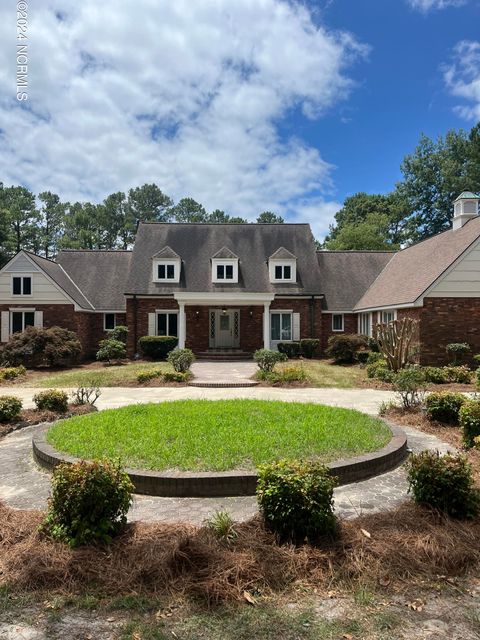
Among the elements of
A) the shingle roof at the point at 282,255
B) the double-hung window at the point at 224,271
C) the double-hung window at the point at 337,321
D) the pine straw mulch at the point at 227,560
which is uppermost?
the shingle roof at the point at 282,255

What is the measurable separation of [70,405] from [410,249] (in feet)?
69.6

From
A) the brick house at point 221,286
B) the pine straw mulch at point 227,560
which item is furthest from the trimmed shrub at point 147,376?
the pine straw mulch at point 227,560

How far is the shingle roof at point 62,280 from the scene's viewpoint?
912 inches

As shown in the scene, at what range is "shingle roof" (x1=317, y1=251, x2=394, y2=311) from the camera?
2500 cm

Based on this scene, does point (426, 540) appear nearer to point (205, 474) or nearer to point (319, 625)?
point (319, 625)

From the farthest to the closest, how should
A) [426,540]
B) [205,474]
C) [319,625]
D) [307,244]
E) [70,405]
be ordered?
[307,244] → [70,405] → [205,474] → [426,540] → [319,625]

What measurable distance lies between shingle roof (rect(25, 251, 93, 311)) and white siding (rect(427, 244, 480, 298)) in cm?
1790

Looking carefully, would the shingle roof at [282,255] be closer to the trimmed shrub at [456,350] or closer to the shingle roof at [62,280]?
the trimmed shrub at [456,350]

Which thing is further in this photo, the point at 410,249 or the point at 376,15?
the point at 410,249

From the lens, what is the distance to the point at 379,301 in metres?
21.4

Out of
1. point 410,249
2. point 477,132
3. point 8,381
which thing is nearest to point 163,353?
point 8,381

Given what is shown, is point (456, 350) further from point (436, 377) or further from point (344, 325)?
point (344, 325)

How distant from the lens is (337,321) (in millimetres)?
25031

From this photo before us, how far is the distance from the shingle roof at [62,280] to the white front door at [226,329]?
7.28 m
